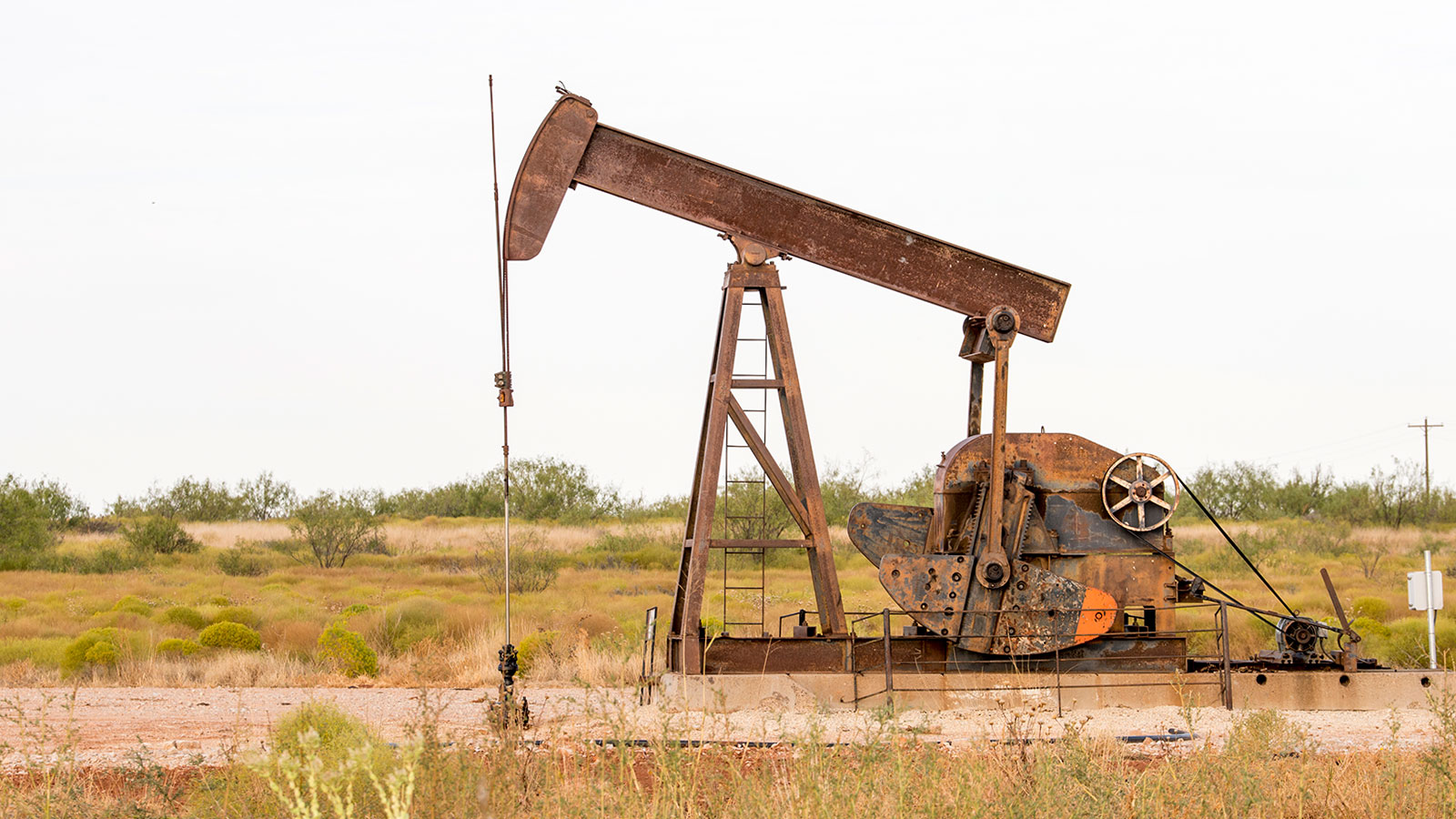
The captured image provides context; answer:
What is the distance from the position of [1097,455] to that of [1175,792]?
4.48m

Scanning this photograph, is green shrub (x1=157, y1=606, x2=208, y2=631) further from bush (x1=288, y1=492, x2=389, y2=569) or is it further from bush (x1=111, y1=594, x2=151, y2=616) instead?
bush (x1=288, y1=492, x2=389, y2=569)

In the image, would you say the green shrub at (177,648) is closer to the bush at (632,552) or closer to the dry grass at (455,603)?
the dry grass at (455,603)

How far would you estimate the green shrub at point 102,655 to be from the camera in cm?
1301

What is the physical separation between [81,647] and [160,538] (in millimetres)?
16258

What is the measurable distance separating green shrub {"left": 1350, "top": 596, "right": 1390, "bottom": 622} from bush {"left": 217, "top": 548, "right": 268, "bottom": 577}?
712 inches

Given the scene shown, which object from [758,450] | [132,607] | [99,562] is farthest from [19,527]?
[758,450]

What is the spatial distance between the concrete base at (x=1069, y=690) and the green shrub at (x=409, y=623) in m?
6.28

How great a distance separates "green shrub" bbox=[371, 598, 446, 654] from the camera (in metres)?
14.6

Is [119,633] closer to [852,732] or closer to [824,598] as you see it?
[824,598]

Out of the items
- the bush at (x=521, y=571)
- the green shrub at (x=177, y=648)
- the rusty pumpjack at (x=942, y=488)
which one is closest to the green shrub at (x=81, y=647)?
the green shrub at (x=177, y=648)

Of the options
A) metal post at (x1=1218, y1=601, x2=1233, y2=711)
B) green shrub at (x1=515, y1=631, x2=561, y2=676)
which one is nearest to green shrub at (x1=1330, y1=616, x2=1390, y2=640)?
metal post at (x1=1218, y1=601, x2=1233, y2=711)

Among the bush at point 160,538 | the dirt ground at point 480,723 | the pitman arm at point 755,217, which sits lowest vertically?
the dirt ground at point 480,723

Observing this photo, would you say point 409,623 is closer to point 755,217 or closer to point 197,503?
point 755,217

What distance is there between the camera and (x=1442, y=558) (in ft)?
84.0
